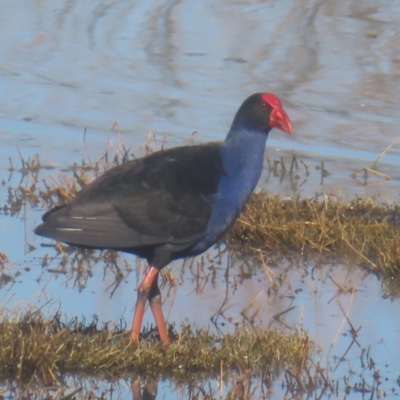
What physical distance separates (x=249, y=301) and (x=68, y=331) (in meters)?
1.23

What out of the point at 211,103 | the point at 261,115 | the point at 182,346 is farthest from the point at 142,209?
the point at 211,103

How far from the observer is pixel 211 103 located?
10094 mm

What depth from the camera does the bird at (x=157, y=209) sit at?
5.31m

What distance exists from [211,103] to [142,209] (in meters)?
4.79

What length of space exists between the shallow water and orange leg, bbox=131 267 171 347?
0.26 metres

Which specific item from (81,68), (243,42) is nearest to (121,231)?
(81,68)

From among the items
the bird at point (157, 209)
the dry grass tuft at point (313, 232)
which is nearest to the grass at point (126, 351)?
the bird at point (157, 209)

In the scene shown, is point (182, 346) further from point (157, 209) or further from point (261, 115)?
point (261, 115)

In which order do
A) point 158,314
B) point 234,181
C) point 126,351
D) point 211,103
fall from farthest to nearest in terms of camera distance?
point 211,103 < point 234,181 < point 158,314 < point 126,351

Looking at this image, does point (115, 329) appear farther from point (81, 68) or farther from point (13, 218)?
point (81, 68)

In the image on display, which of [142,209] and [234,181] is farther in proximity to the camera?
[234,181]

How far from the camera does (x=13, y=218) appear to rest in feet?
23.3

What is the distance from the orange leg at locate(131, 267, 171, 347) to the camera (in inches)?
207

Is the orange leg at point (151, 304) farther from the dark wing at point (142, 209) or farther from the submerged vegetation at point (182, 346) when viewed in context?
the dark wing at point (142, 209)
